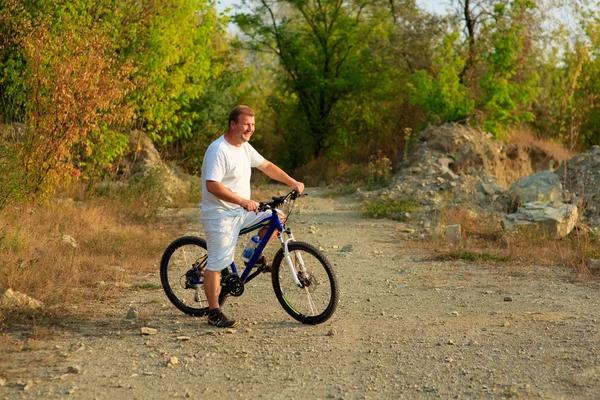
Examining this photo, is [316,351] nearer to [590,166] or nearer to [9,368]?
[9,368]

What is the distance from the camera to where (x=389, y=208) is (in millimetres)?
13781

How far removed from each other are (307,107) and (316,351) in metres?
21.4

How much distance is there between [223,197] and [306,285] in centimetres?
109

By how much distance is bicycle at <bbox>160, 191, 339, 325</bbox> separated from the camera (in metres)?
6.43

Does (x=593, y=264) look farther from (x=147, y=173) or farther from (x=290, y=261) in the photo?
(x=147, y=173)

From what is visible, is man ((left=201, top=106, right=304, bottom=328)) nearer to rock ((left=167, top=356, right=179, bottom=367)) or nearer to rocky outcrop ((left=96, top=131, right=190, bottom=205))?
rock ((left=167, top=356, right=179, bottom=367))

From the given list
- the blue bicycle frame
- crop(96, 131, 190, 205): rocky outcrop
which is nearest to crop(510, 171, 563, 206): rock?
crop(96, 131, 190, 205): rocky outcrop

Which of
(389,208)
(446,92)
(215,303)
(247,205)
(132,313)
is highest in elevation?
(446,92)

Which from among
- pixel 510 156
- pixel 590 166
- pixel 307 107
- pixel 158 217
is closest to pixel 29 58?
pixel 158 217

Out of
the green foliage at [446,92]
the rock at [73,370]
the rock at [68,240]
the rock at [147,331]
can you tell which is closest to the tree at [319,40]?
the green foliage at [446,92]

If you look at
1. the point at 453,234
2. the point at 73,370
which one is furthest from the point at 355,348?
the point at 453,234

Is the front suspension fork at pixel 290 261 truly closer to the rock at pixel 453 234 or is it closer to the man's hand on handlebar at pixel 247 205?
the man's hand on handlebar at pixel 247 205

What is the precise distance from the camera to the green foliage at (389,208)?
13.6 m

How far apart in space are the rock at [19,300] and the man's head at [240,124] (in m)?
2.38
